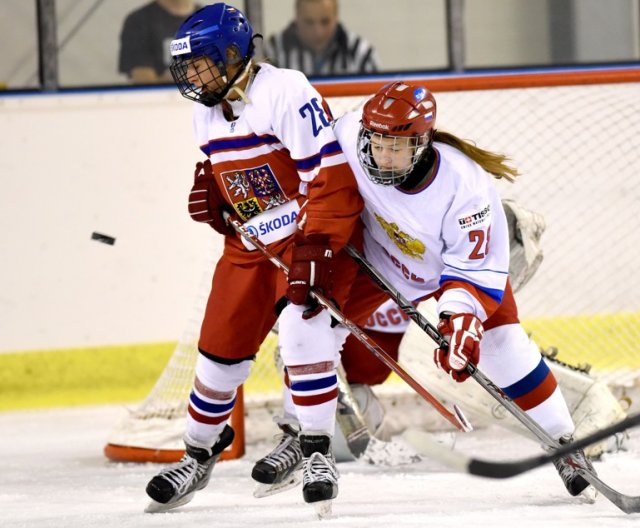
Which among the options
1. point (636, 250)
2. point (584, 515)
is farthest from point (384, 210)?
point (636, 250)

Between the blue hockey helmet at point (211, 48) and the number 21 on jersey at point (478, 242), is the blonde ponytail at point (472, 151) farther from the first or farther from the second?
the blue hockey helmet at point (211, 48)

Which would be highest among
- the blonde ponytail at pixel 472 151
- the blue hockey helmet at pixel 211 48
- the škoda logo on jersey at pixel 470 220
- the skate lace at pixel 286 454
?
the blue hockey helmet at pixel 211 48

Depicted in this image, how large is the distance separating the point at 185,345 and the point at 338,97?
2.84 ft

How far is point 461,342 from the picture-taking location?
254cm

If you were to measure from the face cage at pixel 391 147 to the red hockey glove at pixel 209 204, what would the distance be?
1.42 feet

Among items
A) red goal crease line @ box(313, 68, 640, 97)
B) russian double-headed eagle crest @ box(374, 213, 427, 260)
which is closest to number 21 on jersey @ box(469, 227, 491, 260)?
russian double-headed eagle crest @ box(374, 213, 427, 260)

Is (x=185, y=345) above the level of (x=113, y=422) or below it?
above

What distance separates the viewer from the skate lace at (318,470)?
2629 millimetres

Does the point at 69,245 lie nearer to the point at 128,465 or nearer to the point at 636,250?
the point at 128,465

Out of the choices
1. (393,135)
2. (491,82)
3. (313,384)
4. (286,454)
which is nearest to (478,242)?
(393,135)

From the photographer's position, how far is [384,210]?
2746mm

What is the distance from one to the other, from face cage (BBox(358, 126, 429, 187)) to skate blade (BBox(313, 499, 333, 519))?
663 mm

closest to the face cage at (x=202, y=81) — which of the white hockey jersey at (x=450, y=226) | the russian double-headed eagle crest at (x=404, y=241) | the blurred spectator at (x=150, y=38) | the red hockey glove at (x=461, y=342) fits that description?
the white hockey jersey at (x=450, y=226)

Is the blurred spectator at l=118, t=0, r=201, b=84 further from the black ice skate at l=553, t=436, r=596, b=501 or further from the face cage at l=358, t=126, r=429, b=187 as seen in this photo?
the black ice skate at l=553, t=436, r=596, b=501
